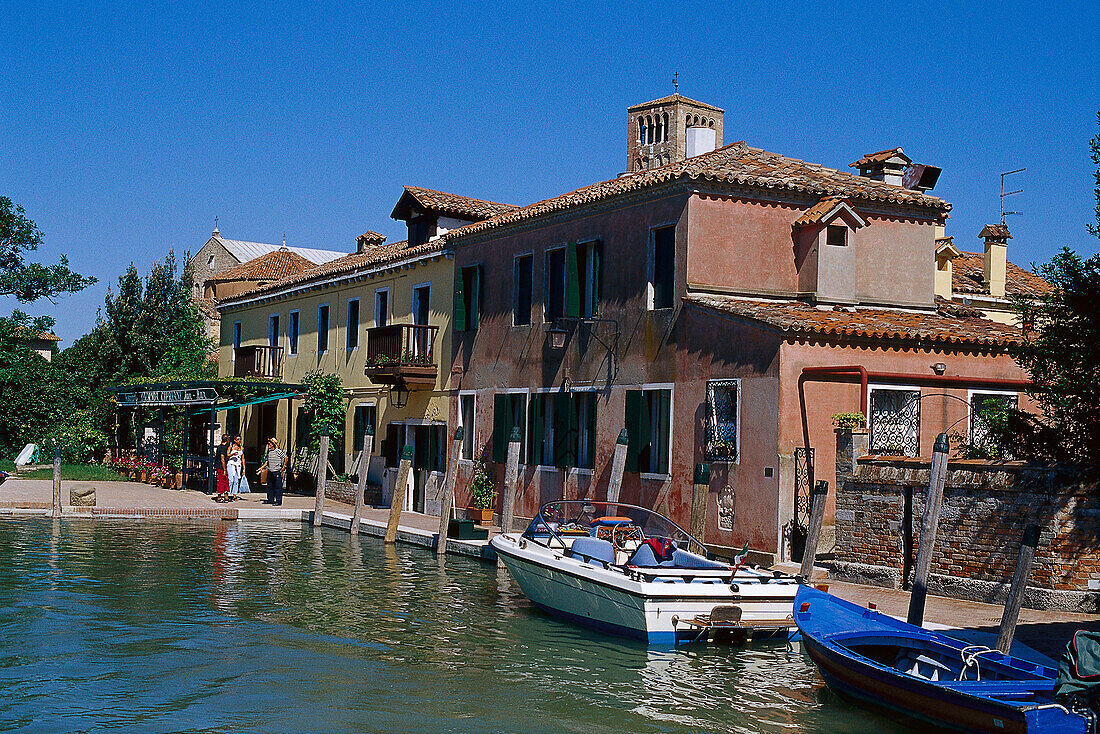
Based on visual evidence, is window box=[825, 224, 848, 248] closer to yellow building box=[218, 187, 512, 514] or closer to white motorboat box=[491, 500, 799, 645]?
white motorboat box=[491, 500, 799, 645]

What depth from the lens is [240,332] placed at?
120 ft

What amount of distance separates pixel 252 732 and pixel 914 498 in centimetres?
827

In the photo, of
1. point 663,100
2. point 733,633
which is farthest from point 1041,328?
point 663,100

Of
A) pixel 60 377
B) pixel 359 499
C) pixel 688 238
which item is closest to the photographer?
pixel 688 238

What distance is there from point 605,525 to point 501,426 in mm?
8515

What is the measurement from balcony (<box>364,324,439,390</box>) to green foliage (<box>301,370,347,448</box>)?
3371 mm

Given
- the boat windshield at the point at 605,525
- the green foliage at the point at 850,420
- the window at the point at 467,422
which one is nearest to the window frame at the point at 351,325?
the window at the point at 467,422

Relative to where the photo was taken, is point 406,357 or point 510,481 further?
point 406,357

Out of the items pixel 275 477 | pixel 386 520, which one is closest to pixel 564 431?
pixel 386 520

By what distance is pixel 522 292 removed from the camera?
22672 mm

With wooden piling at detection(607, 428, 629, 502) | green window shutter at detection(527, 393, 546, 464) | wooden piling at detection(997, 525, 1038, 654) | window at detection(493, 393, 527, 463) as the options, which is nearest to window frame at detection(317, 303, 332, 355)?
window at detection(493, 393, 527, 463)

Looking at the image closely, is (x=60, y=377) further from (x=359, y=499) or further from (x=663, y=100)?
(x=663, y=100)

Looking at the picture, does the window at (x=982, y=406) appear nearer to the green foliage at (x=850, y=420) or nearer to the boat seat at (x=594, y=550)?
the green foliage at (x=850, y=420)

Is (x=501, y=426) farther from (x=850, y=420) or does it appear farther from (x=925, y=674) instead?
(x=925, y=674)
